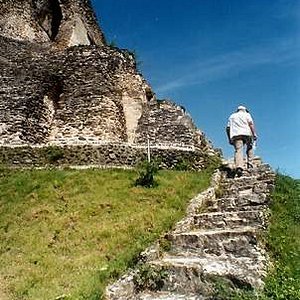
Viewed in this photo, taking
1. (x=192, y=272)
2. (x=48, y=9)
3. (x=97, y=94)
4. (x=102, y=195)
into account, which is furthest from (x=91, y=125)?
(x=48, y=9)

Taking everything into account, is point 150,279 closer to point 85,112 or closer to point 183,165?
point 183,165

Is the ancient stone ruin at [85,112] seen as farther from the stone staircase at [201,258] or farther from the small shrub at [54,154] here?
the stone staircase at [201,258]

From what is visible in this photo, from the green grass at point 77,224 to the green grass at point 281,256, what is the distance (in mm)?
2228

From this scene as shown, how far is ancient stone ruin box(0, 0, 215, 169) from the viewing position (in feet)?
64.2

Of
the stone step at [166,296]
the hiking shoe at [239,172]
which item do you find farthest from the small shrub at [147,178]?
the stone step at [166,296]

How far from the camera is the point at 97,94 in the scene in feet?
77.1

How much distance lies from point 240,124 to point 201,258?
6.89 meters

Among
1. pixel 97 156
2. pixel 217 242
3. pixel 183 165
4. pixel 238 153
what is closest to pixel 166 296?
pixel 217 242

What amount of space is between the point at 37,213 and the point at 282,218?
5.94 meters

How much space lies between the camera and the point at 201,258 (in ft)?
34.2

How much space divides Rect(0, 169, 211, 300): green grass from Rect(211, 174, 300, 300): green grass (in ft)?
7.31

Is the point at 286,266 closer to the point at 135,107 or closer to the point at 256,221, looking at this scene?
the point at 256,221

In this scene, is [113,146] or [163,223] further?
[113,146]

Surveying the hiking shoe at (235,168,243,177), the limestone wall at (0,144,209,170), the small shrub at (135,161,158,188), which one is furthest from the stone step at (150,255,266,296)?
the limestone wall at (0,144,209,170)
